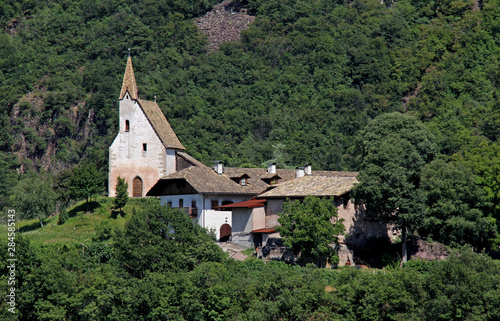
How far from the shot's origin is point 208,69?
133 meters

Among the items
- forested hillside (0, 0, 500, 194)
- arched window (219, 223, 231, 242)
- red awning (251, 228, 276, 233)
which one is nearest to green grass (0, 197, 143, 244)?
arched window (219, 223, 231, 242)

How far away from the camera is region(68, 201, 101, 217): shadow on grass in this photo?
70.5 meters

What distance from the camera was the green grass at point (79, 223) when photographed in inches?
2484

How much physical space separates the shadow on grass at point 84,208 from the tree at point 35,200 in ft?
7.99

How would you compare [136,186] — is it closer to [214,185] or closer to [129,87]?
[129,87]

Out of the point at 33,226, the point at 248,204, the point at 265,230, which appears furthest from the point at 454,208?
the point at 33,226

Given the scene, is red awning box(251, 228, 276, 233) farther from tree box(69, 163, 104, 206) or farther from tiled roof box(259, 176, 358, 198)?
tree box(69, 163, 104, 206)

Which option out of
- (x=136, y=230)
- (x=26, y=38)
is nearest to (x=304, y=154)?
(x=136, y=230)

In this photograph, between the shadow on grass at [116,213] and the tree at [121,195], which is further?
the tree at [121,195]

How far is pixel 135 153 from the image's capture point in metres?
76.4

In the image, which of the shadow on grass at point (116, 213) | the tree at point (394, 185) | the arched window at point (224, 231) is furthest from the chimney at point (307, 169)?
the shadow on grass at point (116, 213)

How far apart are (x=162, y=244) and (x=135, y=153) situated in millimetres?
28461

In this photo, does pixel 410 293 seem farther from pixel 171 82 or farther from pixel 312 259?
pixel 171 82

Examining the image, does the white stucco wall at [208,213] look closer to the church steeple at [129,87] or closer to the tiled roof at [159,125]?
the tiled roof at [159,125]
